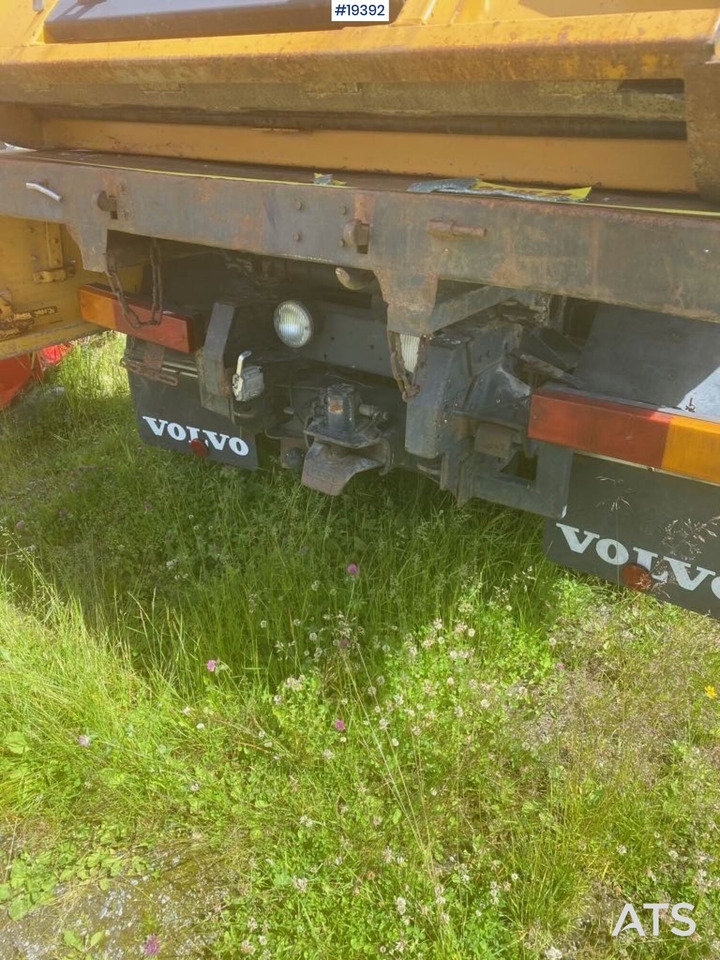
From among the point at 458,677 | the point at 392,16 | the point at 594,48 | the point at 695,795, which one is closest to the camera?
the point at 594,48

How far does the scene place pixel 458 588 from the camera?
2545 mm

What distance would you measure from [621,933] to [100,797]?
1360 mm

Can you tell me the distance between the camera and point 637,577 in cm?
211

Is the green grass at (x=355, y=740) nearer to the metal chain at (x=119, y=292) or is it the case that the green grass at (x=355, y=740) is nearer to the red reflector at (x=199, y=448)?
the red reflector at (x=199, y=448)

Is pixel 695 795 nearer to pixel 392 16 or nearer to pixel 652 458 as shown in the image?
pixel 652 458

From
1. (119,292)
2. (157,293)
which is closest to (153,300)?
(157,293)

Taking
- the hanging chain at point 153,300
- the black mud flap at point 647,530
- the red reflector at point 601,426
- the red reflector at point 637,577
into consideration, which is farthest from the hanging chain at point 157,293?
the red reflector at point 637,577

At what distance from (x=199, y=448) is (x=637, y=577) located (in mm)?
1798

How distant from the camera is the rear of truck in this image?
142 centimetres

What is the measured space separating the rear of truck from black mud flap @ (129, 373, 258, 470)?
0.20 meters

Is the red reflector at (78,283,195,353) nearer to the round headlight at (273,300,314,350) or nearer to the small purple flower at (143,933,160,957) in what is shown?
the round headlight at (273,300,314,350)

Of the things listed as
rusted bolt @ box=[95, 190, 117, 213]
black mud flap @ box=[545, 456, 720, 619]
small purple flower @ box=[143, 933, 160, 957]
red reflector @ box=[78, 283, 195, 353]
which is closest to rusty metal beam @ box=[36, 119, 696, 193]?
rusted bolt @ box=[95, 190, 117, 213]

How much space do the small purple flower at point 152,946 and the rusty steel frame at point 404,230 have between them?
153 centimetres

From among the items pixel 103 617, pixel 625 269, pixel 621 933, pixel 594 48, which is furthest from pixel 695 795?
pixel 103 617
